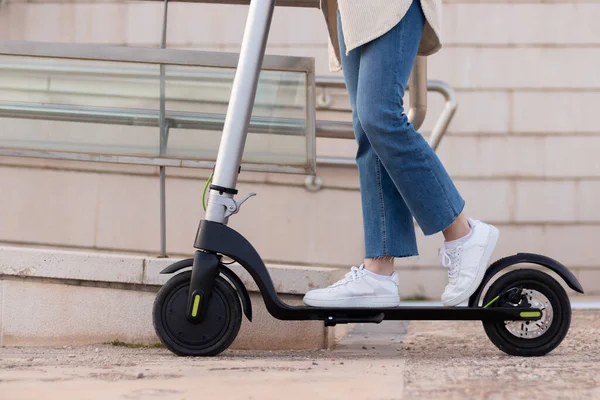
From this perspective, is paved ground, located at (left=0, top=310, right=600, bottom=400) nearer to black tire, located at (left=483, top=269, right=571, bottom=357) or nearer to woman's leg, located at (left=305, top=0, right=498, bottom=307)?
black tire, located at (left=483, top=269, right=571, bottom=357)

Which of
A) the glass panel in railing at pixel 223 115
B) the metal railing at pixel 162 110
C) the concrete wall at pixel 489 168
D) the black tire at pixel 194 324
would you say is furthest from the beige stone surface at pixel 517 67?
the black tire at pixel 194 324

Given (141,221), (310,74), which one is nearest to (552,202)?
(141,221)

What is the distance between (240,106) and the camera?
6.83ft

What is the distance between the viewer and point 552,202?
471 centimetres

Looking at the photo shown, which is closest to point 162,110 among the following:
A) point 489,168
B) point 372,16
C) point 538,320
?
point 372,16

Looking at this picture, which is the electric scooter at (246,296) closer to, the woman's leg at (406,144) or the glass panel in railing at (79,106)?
the woman's leg at (406,144)

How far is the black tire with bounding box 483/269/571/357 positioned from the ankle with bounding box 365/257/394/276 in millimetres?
238

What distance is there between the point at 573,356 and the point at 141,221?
9.67 ft

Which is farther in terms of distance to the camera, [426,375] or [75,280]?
[75,280]

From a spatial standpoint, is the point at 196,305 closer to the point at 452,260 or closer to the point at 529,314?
the point at 452,260

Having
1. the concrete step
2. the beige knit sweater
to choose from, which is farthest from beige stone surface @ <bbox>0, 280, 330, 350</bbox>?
the beige knit sweater

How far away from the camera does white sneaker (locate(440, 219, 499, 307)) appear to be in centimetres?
205

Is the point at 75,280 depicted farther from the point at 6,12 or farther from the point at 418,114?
the point at 6,12

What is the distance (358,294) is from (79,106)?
3.72 ft
